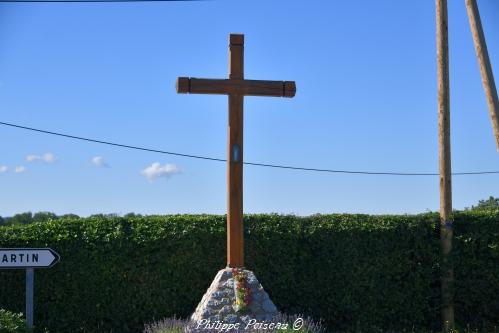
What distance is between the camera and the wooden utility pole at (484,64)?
417 inches

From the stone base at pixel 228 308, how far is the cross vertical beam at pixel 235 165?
444 mm

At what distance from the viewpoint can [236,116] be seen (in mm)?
Result: 9328

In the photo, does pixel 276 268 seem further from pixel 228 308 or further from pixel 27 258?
pixel 27 258

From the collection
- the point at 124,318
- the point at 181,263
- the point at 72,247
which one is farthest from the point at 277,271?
the point at 72,247

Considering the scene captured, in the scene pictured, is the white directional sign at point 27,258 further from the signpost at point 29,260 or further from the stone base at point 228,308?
the stone base at point 228,308

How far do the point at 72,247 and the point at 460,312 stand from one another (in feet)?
20.8

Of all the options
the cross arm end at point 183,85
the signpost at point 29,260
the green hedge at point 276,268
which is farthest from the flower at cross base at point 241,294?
the cross arm end at point 183,85

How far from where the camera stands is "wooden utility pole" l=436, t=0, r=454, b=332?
1083cm

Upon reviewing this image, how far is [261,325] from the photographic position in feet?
27.2

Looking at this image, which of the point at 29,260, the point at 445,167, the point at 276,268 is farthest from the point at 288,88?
the point at 29,260

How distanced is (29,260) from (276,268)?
12.1 feet

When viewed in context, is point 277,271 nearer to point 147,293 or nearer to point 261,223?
point 261,223
